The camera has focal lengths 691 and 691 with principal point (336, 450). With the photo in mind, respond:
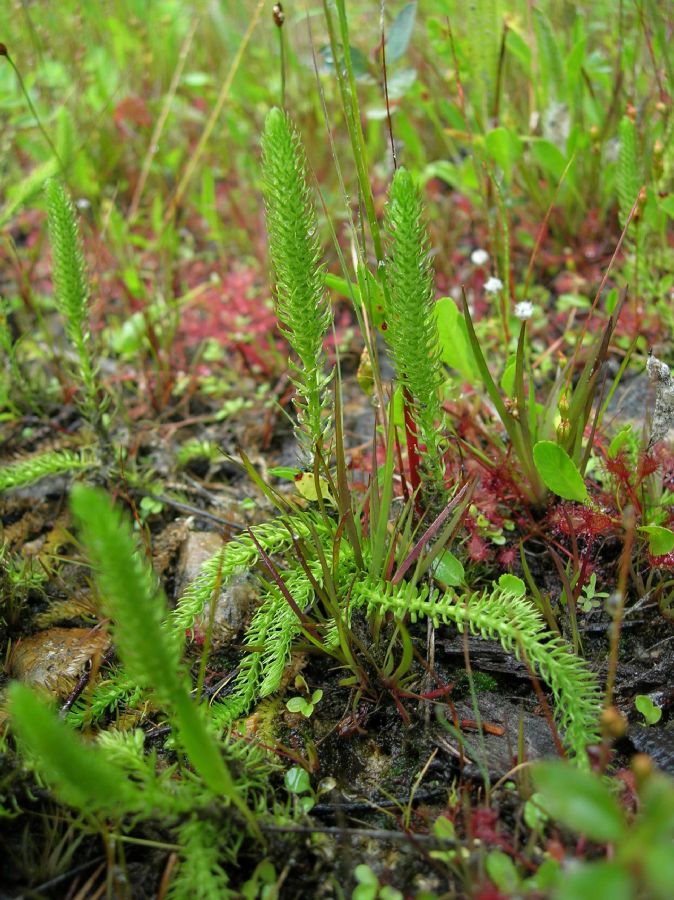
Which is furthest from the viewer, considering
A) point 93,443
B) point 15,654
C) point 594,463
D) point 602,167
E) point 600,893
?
point 602,167

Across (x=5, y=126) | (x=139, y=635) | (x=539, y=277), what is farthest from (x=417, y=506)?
(x=5, y=126)

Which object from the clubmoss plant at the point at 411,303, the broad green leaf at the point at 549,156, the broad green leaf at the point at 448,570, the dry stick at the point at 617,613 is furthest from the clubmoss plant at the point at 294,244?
the broad green leaf at the point at 549,156

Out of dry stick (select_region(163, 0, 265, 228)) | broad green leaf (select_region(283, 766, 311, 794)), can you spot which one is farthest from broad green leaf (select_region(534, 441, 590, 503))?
dry stick (select_region(163, 0, 265, 228))

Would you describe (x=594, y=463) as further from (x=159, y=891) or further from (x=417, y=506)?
(x=159, y=891)

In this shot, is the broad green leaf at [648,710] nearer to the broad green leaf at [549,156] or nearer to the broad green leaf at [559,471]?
the broad green leaf at [559,471]

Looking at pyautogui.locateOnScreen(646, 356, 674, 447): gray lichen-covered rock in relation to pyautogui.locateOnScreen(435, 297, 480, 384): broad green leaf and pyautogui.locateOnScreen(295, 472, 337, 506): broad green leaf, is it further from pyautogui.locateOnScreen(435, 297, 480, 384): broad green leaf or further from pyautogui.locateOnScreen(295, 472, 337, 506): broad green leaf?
pyautogui.locateOnScreen(295, 472, 337, 506): broad green leaf

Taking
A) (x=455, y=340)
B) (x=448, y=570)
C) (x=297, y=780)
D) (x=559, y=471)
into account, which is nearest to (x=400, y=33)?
(x=455, y=340)
